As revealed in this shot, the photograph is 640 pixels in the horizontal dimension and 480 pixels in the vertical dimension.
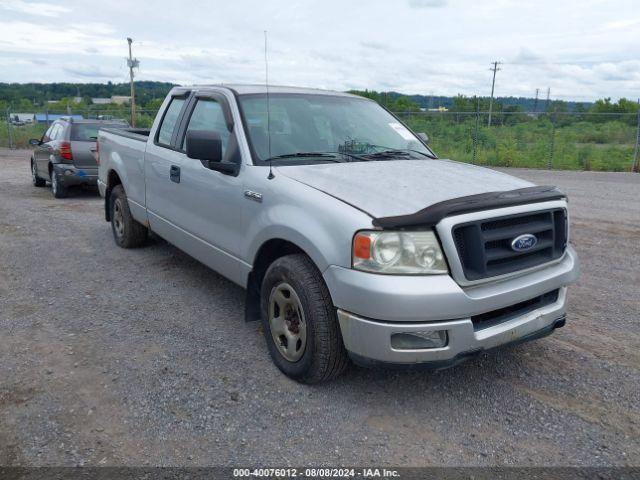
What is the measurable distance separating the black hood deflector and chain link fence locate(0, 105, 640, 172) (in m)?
15.1

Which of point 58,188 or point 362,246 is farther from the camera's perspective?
point 58,188

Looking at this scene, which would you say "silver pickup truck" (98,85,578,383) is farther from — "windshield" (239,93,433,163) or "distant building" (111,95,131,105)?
"distant building" (111,95,131,105)

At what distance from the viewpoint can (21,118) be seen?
1141 inches

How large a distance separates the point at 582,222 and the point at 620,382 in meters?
5.44

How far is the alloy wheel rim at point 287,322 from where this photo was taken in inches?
132

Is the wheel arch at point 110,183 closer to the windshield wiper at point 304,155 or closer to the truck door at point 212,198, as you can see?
the truck door at point 212,198

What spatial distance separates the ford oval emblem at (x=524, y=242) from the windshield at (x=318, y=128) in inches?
59.0

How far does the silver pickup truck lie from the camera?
9.49 ft

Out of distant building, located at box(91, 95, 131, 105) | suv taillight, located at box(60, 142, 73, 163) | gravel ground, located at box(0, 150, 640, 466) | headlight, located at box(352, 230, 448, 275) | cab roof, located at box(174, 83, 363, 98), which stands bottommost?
→ gravel ground, located at box(0, 150, 640, 466)

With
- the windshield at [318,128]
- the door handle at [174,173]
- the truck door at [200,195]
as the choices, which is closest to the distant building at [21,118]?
the truck door at [200,195]

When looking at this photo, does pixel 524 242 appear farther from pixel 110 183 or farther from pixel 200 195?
pixel 110 183

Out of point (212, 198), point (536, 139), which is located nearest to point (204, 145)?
point (212, 198)

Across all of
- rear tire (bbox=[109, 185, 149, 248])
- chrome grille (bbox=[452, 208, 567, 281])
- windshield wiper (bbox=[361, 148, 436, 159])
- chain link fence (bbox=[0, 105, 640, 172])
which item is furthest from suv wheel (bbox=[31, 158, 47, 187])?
chrome grille (bbox=[452, 208, 567, 281])

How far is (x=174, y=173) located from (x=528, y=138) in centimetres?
1929
